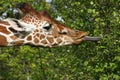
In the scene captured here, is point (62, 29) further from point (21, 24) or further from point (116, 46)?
point (116, 46)

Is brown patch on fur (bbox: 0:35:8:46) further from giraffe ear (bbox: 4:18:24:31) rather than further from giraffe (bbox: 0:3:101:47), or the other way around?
giraffe ear (bbox: 4:18:24:31)

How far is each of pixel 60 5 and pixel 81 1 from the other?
114 centimetres

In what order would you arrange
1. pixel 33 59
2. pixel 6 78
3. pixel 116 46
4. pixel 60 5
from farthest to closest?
pixel 6 78
pixel 33 59
pixel 60 5
pixel 116 46

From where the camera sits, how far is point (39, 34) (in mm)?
6785

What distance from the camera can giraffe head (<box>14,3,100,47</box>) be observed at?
6.75 meters

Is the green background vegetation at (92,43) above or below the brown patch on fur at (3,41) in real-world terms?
below

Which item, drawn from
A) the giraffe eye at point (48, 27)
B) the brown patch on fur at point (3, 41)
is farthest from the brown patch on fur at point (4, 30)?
the giraffe eye at point (48, 27)

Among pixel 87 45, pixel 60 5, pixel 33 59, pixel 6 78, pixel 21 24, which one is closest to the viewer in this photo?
pixel 21 24

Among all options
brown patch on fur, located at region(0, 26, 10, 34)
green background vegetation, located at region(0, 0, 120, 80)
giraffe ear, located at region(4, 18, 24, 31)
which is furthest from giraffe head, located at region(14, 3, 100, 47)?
green background vegetation, located at region(0, 0, 120, 80)

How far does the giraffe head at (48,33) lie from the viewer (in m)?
6.75

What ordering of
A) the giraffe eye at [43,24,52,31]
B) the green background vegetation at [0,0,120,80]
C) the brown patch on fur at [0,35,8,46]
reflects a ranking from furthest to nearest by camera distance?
the green background vegetation at [0,0,120,80] < the giraffe eye at [43,24,52,31] < the brown patch on fur at [0,35,8,46]

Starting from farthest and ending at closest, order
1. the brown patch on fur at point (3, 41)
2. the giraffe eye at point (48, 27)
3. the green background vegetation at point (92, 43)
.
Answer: the green background vegetation at point (92, 43), the giraffe eye at point (48, 27), the brown patch on fur at point (3, 41)

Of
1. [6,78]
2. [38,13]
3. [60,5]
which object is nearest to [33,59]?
[60,5]

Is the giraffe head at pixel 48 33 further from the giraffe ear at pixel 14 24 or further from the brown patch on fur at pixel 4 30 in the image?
the brown patch on fur at pixel 4 30
